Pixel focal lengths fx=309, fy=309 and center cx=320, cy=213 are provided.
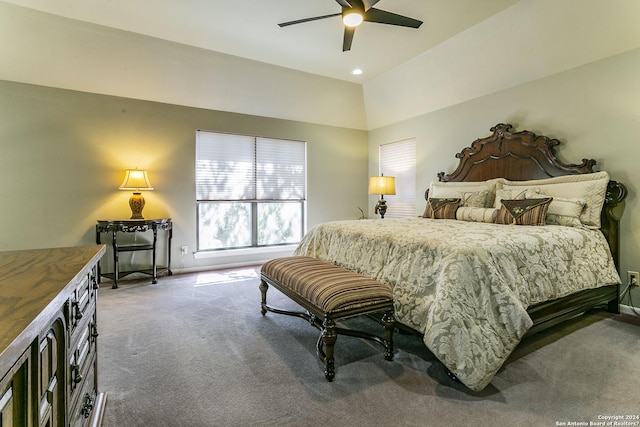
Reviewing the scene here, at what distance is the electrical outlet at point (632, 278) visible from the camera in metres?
2.82

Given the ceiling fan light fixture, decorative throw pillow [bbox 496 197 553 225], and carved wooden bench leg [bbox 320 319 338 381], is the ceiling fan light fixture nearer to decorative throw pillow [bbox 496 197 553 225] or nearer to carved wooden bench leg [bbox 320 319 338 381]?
decorative throw pillow [bbox 496 197 553 225]

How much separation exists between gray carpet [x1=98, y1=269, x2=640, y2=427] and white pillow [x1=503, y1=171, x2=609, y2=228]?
923 millimetres

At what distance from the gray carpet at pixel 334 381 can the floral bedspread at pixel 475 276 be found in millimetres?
223

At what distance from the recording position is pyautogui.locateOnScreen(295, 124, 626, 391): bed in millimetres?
1745

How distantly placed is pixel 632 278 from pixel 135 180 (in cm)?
539

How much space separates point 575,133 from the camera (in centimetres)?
320

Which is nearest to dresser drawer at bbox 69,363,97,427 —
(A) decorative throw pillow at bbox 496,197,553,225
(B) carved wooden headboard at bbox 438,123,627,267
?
(A) decorative throw pillow at bbox 496,197,553,225

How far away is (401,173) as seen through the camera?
5.32 metres

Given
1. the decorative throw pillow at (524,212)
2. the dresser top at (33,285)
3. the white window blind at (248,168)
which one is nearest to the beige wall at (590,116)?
the decorative throw pillow at (524,212)

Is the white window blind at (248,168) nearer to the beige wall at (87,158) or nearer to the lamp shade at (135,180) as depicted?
the beige wall at (87,158)

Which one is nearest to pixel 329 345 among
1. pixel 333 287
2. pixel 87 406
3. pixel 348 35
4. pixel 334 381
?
pixel 334 381

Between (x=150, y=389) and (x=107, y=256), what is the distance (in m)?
2.89

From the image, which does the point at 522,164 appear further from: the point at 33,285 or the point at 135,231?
the point at 135,231

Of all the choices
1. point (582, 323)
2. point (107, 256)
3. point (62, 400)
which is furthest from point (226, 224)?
point (582, 323)
